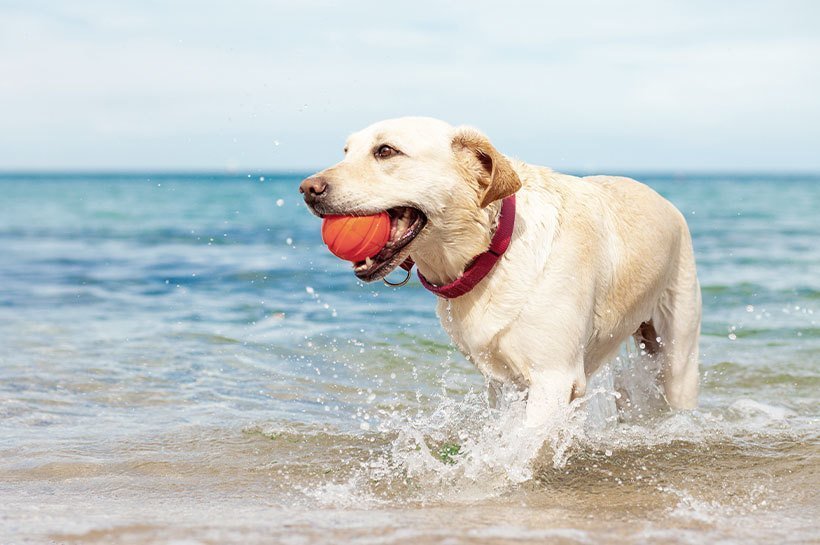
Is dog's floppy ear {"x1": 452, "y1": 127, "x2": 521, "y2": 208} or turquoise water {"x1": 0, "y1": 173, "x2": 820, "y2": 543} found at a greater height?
dog's floppy ear {"x1": 452, "y1": 127, "x2": 521, "y2": 208}

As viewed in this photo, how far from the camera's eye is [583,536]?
11.6 ft

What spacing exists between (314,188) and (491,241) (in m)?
0.85

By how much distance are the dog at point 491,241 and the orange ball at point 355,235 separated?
0.04 meters

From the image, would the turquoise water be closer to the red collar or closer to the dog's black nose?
the red collar

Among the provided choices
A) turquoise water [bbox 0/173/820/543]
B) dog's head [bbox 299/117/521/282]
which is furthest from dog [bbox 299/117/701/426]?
turquoise water [bbox 0/173/820/543]

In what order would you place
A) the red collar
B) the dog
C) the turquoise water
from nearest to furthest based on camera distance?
the turquoise water < the dog < the red collar

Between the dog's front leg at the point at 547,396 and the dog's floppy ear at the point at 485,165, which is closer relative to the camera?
the dog's floppy ear at the point at 485,165

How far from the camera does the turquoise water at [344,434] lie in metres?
3.81

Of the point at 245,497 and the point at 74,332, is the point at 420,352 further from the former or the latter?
the point at 245,497

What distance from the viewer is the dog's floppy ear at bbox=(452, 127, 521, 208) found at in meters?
4.13

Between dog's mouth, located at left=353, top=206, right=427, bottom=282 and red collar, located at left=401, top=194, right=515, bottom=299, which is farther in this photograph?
red collar, located at left=401, top=194, right=515, bottom=299

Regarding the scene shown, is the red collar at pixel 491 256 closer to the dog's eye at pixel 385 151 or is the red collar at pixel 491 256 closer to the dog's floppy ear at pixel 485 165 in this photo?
the dog's floppy ear at pixel 485 165

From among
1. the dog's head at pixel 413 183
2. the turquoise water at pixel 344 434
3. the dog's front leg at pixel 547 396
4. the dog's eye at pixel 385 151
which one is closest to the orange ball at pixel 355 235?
the dog's head at pixel 413 183

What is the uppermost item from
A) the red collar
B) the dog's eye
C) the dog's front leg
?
the dog's eye
